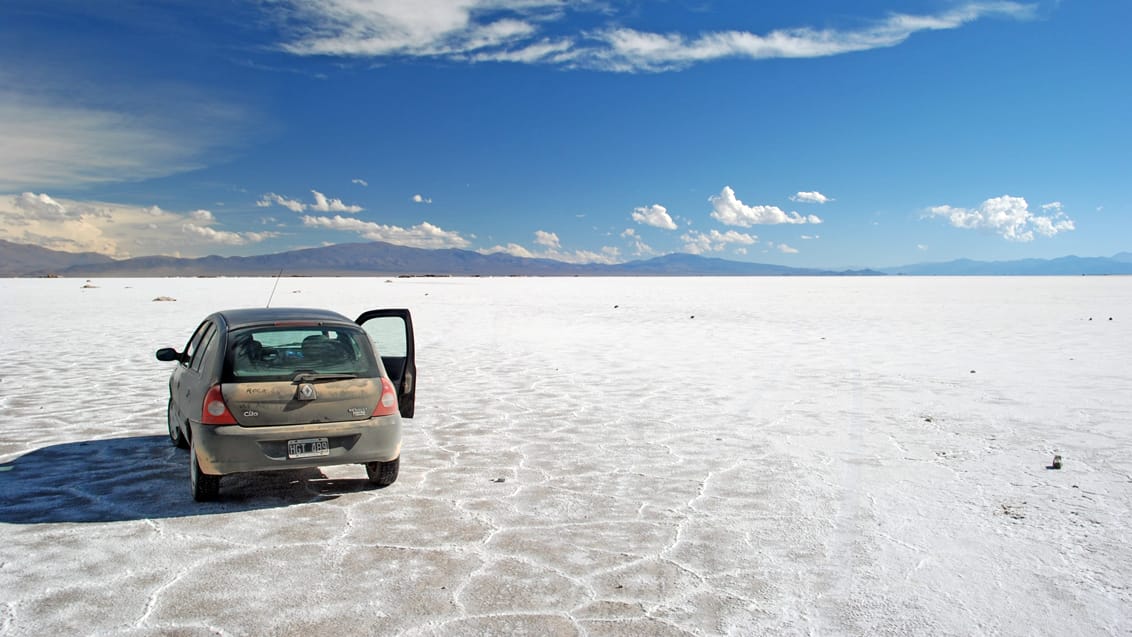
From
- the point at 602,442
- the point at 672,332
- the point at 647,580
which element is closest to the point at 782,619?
the point at 647,580

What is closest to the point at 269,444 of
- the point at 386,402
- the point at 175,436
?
the point at 386,402

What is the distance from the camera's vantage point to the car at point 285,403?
221 inches

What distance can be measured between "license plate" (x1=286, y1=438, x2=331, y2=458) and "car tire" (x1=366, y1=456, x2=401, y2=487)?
0.69 metres

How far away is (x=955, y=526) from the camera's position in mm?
5523

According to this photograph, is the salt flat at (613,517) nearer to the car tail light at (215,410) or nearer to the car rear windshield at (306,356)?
the car tail light at (215,410)

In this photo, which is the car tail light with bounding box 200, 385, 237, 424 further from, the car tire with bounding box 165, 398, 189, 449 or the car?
the car tire with bounding box 165, 398, 189, 449

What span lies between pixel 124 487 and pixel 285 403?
193 cm

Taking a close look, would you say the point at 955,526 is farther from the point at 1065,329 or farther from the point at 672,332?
the point at 1065,329

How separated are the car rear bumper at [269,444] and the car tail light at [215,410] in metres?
0.04

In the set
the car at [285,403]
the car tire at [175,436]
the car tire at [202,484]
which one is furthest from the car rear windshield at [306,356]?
the car tire at [175,436]

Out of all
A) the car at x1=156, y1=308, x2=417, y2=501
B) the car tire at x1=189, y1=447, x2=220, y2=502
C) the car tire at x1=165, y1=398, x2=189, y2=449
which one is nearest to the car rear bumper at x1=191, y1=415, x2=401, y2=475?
the car at x1=156, y1=308, x2=417, y2=501

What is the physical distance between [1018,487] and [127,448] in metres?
8.45

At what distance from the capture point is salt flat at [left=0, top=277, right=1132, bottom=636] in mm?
4152

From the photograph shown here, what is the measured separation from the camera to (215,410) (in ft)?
18.4
